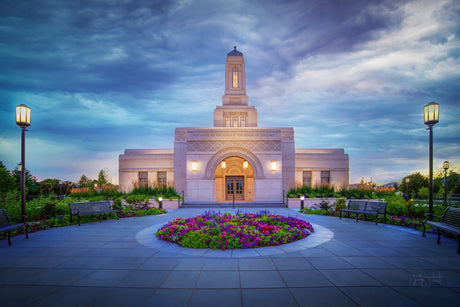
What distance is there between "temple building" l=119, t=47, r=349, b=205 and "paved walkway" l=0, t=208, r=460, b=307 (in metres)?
11.2

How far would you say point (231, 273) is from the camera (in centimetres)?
406

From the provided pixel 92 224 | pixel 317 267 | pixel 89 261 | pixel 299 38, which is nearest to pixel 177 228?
pixel 89 261

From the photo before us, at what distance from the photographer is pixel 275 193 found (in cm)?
1750

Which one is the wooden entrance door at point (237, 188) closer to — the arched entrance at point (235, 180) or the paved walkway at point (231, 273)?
the arched entrance at point (235, 180)

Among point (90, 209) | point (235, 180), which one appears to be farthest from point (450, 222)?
point (235, 180)

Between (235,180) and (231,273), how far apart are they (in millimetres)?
15664

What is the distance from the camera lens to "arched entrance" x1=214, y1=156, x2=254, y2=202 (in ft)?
65.2

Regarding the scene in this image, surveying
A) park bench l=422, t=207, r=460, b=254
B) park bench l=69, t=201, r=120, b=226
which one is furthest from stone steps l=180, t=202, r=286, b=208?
park bench l=422, t=207, r=460, b=254

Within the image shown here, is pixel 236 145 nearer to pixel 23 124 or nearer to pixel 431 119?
pixel 431 119

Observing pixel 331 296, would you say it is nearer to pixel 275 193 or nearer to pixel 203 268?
pixel 203 268

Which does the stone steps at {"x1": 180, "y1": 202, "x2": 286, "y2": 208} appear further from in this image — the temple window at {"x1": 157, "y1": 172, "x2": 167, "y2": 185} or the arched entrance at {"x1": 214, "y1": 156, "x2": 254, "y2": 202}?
the temple window at {"x1": 157, "y1": 172, "x2": 167, "y2": 185}

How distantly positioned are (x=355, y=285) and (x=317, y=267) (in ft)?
2.59

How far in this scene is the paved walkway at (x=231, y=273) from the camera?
3193 millimetres

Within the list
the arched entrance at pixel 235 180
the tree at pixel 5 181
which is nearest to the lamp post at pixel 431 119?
the arched entrance at pixel 235 180
